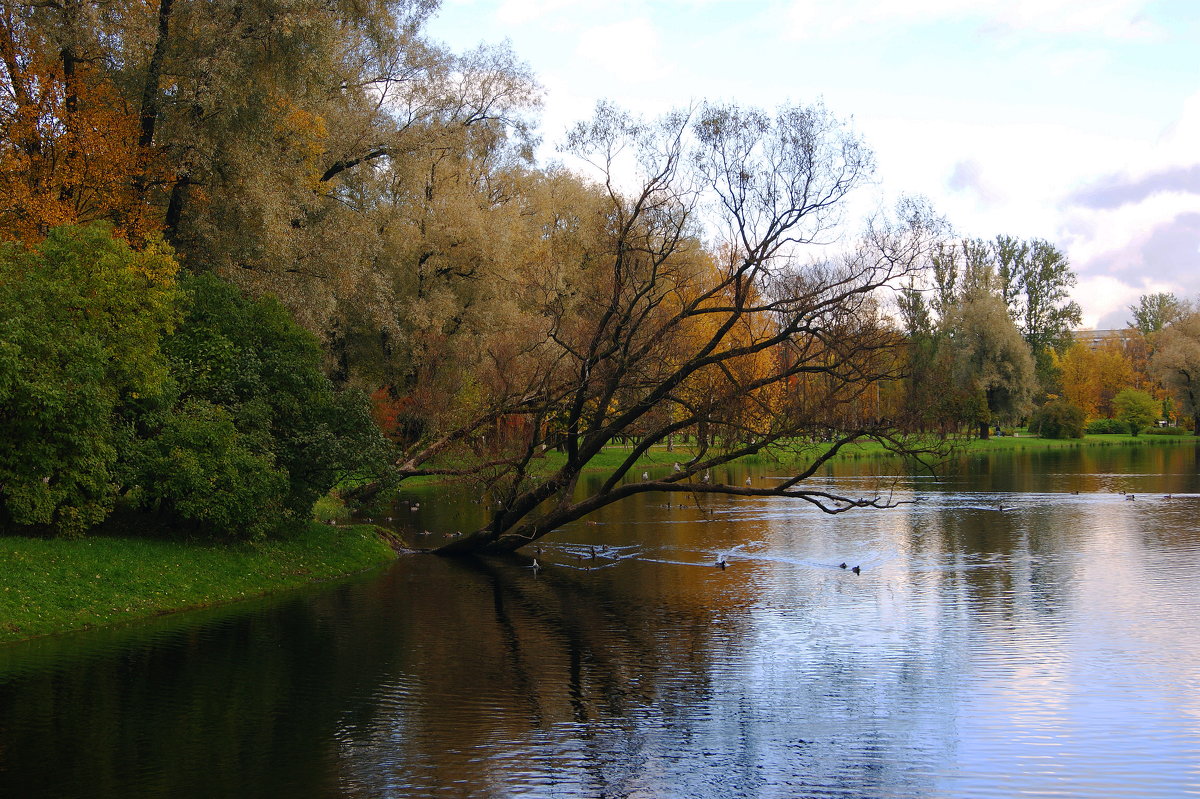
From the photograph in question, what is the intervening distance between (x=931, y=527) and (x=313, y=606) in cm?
2372

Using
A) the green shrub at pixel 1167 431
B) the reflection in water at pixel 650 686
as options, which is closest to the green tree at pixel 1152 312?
the green shrub at pixel 1167 431

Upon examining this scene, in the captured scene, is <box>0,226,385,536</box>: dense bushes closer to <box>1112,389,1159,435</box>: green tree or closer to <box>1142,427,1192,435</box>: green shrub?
<box>1112,389,1159,435</box>: green tree

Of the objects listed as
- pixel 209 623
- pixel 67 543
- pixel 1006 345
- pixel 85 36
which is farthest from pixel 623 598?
pixel 1006 345

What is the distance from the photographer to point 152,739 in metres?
14.3

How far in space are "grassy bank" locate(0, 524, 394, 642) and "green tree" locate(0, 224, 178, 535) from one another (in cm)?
92

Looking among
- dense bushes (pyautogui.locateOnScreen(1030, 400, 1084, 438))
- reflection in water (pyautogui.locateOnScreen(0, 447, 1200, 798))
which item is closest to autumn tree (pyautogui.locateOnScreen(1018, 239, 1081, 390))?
dense bushes (pyautogui.locateOnScreen(1030, 400, 1084, 438))

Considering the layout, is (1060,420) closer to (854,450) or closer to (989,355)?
(989,355)

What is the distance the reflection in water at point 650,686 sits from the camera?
12922mm

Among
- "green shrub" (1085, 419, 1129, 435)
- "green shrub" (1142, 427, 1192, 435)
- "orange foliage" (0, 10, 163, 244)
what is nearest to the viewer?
"orange foliage" (0, 10, 163, 244)

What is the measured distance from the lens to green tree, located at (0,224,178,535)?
21.5 m

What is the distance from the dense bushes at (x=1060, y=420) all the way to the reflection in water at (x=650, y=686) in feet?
260

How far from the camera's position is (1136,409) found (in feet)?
364

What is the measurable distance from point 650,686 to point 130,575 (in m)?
12.7

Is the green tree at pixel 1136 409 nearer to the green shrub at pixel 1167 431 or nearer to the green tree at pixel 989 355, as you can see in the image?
the green shrub at pixel 1167 431
